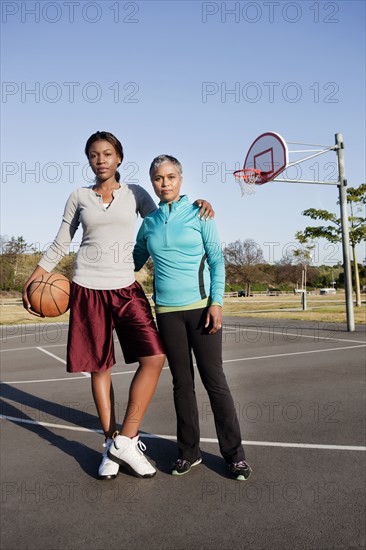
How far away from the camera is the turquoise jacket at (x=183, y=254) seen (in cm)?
310

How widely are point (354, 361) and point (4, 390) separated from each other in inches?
223

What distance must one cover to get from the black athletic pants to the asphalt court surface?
0.73ft

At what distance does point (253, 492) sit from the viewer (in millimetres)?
2803

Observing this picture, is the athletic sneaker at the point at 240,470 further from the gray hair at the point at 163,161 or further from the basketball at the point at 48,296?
the gray hair at the point at 163,161

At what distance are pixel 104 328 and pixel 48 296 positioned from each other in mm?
487

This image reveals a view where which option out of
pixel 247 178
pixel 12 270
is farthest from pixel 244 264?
pixel 247 178

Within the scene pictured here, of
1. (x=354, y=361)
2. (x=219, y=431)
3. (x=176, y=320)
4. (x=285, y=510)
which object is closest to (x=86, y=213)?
(x=176, y=320)

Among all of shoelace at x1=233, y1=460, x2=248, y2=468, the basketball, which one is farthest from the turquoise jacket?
shoelace at x1=233, y1=460, x2=248, y2=468

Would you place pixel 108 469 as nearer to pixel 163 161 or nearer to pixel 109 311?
pixel 109 311

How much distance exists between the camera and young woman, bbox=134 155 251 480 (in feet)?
10.2

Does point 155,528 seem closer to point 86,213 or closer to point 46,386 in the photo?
point 86,213

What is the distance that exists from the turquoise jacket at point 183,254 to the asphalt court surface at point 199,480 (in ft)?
4.00

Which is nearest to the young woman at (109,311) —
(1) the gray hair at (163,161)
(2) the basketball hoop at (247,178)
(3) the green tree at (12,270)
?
(1) the gray hair at (163,161)

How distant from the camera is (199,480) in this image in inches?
118
